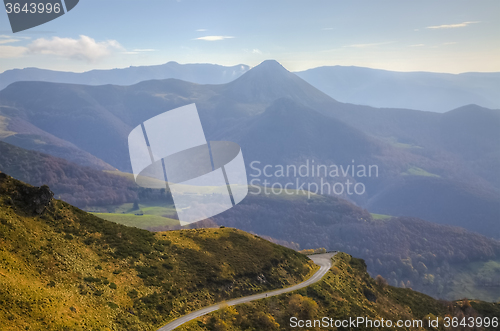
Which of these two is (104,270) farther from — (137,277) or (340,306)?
(340,306)

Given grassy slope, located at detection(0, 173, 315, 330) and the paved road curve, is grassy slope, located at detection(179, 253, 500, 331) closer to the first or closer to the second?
the paved road curve

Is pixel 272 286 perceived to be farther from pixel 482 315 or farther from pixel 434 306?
pixel 482 315

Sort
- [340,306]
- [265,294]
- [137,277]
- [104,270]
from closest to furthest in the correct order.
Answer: [104,270]
[137,277]
[265,294]
[340,306]

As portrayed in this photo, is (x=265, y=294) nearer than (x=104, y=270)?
No

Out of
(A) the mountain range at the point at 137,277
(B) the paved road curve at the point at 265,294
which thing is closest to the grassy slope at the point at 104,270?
(A) the mountain range at the point at 137,277

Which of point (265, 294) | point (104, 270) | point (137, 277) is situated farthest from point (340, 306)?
point (104, 270)

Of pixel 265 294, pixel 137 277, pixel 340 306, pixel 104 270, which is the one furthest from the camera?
pixel 340 306

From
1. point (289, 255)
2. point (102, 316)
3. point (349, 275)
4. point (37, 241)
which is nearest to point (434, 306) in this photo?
point (349, 275)
